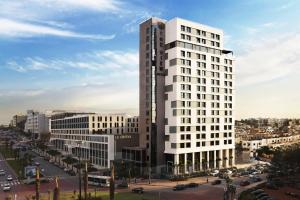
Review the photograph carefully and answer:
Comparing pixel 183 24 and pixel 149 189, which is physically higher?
pixel 183 24

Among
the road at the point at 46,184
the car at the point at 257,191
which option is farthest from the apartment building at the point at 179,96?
the car at the point at 257,191

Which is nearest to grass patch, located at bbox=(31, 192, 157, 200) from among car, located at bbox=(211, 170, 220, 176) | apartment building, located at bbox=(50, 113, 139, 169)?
car, located at bbox=(211, 170, 220, 176)

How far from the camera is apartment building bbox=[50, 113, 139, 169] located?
127 metres

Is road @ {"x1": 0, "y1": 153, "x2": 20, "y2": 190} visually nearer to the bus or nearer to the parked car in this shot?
the parked car

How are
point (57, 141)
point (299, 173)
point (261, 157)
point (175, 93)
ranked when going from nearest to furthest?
point (299, 173)
point (175, 93)
point (261, 157)
point (57, 141)

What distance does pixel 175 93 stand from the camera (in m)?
114

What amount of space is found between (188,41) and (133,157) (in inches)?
1699

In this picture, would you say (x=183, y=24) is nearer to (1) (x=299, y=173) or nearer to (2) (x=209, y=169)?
(2) (x=209, y=169)

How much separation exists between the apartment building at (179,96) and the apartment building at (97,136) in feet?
40.9

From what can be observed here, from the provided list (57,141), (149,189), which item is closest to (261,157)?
(149,189)

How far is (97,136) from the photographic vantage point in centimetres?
13350

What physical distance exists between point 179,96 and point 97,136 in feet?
125

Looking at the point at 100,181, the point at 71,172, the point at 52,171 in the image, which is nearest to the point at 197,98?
the point at 100,181

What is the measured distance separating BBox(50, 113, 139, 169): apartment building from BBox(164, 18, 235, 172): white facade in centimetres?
2076
